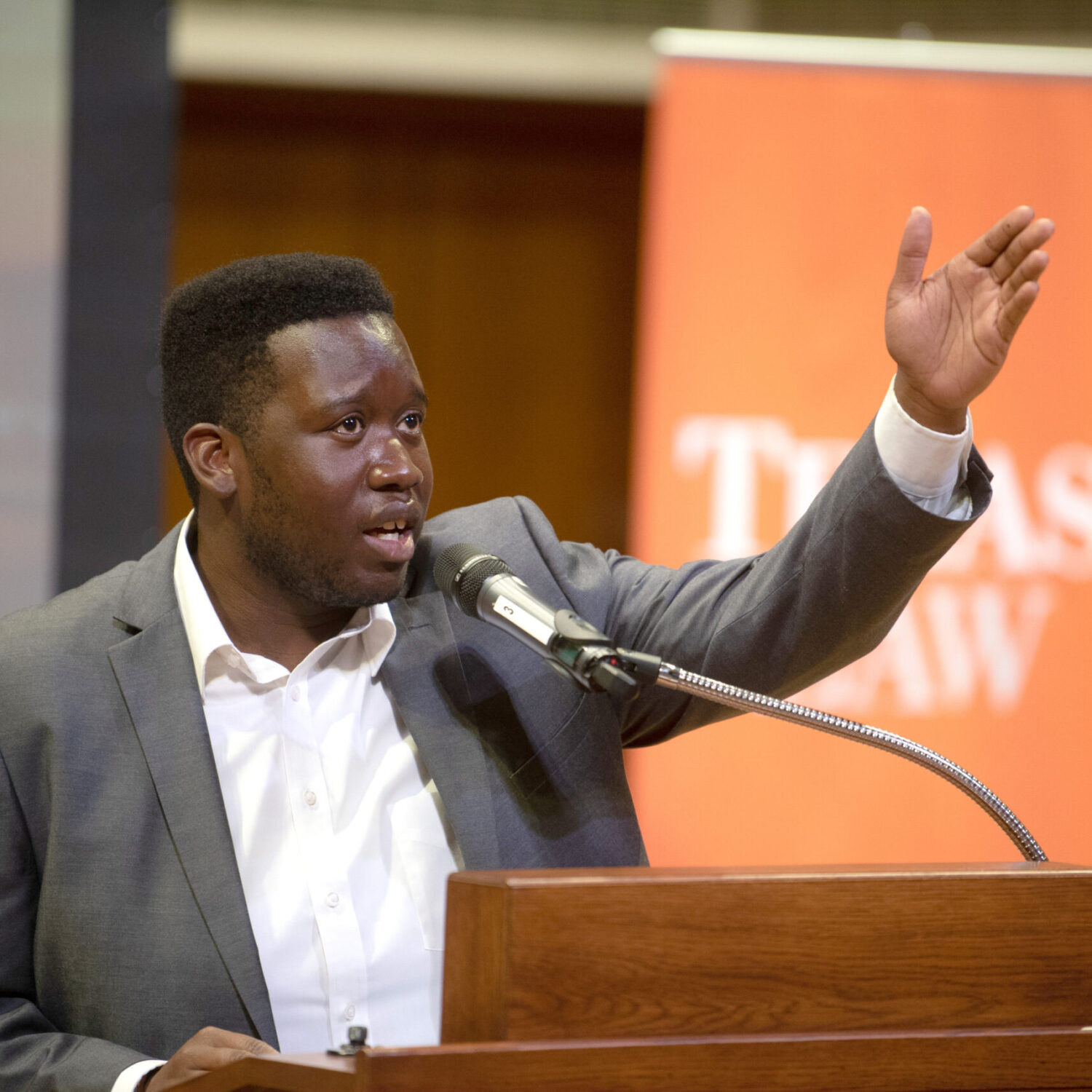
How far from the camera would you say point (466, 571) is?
4.76ft

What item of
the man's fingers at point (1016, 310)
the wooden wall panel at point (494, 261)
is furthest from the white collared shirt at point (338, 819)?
the wooden wall panel at point (494, 261)

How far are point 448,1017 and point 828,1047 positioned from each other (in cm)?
32

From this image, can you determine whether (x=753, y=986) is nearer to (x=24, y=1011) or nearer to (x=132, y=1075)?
(x=132, y=1075)

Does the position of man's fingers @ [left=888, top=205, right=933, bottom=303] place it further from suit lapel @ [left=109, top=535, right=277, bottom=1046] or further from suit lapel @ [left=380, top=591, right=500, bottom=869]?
suit lapel @ [left=109, top=535, right=277, bottom=1046]

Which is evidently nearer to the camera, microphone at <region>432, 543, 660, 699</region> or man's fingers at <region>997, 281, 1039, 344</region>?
microphone at <region>432, 543, 660, 699</region>

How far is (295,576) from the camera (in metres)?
1.67

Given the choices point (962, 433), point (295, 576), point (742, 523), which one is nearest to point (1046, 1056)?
point (962, 433)

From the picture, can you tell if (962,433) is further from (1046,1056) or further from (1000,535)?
(1000,535)

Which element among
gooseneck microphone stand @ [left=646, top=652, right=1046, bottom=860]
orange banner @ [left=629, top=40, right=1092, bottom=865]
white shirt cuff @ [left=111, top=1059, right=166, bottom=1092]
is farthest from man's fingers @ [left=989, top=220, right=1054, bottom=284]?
orange banner @ [left=629, top=40, right=1092, bottom=865]

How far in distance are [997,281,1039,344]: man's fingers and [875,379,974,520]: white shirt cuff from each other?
3.8 inches

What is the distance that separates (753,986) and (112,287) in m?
2.31

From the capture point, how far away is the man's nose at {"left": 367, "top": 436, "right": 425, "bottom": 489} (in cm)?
161

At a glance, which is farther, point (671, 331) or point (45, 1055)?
point (671, 331)

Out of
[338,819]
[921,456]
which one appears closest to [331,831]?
[338,819]
